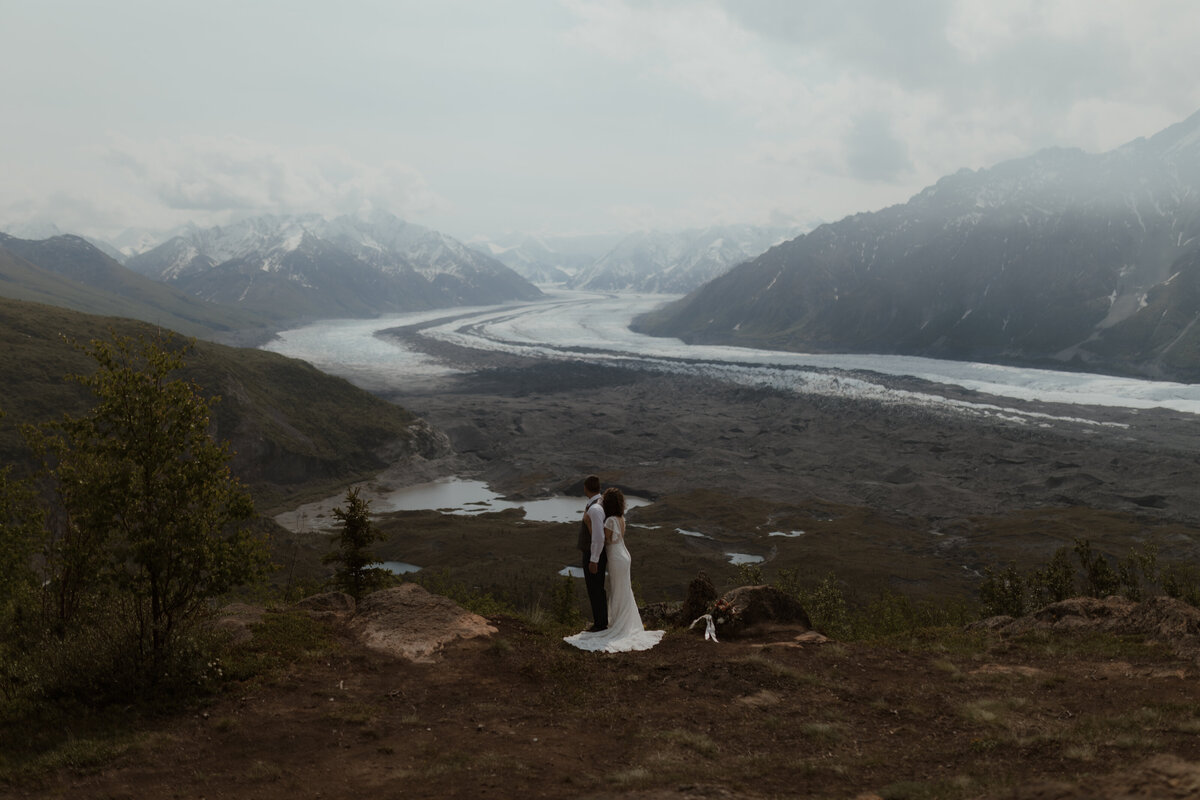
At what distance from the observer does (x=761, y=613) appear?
17938 millimetres

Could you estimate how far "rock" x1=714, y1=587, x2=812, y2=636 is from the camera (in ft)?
57.3

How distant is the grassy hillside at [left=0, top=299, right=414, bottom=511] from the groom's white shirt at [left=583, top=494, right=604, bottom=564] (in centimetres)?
5942

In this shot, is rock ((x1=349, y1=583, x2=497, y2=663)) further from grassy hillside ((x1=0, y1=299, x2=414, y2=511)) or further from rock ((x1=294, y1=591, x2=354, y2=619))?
grassy hillside ((x1=0, y1=299, x2=414, y2=511))

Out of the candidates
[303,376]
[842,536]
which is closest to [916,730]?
[842,536]

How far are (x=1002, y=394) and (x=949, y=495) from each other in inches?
2475

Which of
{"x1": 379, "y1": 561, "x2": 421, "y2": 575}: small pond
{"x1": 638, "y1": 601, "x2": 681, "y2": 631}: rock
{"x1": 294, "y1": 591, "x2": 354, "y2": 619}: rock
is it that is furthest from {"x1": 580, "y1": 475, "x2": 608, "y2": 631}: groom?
{"x1": 379, "y1": 561, "x2": 421, "y2": 575}: small pond

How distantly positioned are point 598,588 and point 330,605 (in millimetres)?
7571

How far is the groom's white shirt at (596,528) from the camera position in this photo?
15.2 meters

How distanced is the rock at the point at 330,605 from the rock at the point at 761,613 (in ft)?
28.8

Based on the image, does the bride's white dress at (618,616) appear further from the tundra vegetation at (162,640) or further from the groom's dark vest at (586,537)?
the tundra vegetation at (162,640)

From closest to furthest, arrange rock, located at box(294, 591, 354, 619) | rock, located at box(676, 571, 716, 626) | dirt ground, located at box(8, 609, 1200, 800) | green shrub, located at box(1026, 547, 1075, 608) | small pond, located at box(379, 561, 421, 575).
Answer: dirt ground, located at box(8, 609, 1200, 800) < rock, located at box(294, 591, 354, 619) < rock, located at box(676, 571, 716, 626) < green shrub, located at box(1026, 547, 1075, 608) < small pond, located at box(379, 561, 421, 575)

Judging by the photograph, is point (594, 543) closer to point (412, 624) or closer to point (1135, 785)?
point (412, 624)

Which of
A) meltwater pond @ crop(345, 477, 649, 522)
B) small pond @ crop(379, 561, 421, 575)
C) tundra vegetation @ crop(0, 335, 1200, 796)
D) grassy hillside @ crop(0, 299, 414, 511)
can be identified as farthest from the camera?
meltwater pond @ crop(345, 477, 649, 522)

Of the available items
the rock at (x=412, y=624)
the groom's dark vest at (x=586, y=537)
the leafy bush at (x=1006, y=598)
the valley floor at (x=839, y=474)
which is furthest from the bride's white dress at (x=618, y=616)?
the valley floor at (x=839, y=474)
